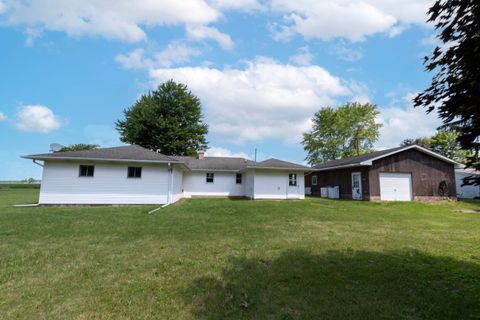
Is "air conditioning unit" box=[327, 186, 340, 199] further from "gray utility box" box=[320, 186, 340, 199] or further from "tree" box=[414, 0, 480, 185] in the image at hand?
"tree" box=[414, 0, 480, 185]

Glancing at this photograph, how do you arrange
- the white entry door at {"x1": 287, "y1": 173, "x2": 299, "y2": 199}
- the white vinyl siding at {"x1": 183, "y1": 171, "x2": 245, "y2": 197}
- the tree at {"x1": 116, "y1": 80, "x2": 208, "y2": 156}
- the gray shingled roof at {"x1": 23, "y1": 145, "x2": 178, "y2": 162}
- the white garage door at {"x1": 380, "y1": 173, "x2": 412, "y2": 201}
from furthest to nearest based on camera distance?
1. the tree at {"x1": 116, "y1": 80, "x2": 208, "y2": 156}
2. the white vinyl siding at {"x1": 183, "y1": 171, "x2": 245, "y2": 197}
3. the white entry door at {"x1": 287, "y1": 173, "x2": 299, "y2": 199}
4. the white garage door at {"x1": 380, "y1": 173, "x2": 412, "y2": 201}
5. the gray shingled roof at {"x1": 23, "y1": 145, "x2": 178, "y2": 162}

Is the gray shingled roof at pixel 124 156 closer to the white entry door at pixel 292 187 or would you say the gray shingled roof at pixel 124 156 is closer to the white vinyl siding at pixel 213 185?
the white entry door at pixel 292 187

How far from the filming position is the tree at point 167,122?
3284 centimetres

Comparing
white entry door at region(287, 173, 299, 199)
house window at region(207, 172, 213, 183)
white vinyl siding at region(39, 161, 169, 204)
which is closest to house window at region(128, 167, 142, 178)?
white vinyl siding at region(39, 161, 169, 204)

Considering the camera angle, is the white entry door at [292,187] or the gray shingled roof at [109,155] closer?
the gray shingled roof at [109,155]

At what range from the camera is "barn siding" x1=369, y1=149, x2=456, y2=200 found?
18047 millimetres

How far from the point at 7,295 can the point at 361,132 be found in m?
41.9

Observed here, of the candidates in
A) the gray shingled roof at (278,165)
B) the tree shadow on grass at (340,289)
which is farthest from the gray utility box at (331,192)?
the tree shadow on grass at (340,289)

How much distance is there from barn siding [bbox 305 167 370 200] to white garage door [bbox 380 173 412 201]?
111 centimetres

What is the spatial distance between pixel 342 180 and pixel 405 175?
445 cm

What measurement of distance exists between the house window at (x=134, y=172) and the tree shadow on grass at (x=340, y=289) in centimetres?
1152

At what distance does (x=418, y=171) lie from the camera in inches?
727

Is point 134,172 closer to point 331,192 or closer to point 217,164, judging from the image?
point 217,164

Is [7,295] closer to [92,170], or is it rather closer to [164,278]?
[164,278]
